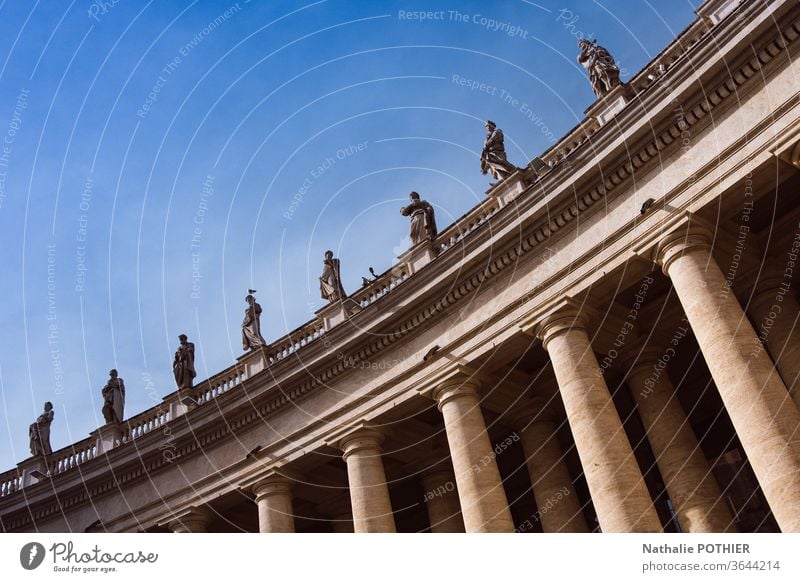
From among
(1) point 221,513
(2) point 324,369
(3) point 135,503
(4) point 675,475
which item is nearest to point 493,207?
(2) point 324,369

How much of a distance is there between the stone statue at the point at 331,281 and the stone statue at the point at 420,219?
4.35 m

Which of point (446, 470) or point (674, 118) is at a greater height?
point (674, 118)

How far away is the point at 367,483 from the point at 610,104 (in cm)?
1620

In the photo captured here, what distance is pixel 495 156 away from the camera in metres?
32.7

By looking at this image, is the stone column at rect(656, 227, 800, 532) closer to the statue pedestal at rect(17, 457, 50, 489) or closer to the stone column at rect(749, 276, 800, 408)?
the stone column at rect(749, 276, 800, 408)

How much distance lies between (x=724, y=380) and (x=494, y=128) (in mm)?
15731

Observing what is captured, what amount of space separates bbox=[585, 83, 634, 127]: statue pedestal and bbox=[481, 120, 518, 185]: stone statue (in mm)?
3998

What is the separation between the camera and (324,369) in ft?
111

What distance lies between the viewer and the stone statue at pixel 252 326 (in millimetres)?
38688

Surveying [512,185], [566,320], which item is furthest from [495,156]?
[566,320]

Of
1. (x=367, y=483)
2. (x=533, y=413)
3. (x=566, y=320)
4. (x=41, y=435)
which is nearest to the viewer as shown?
(x=566, y=320)

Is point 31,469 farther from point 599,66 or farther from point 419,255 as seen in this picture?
point 599,66

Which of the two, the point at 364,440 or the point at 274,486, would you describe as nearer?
the point at 364,440
